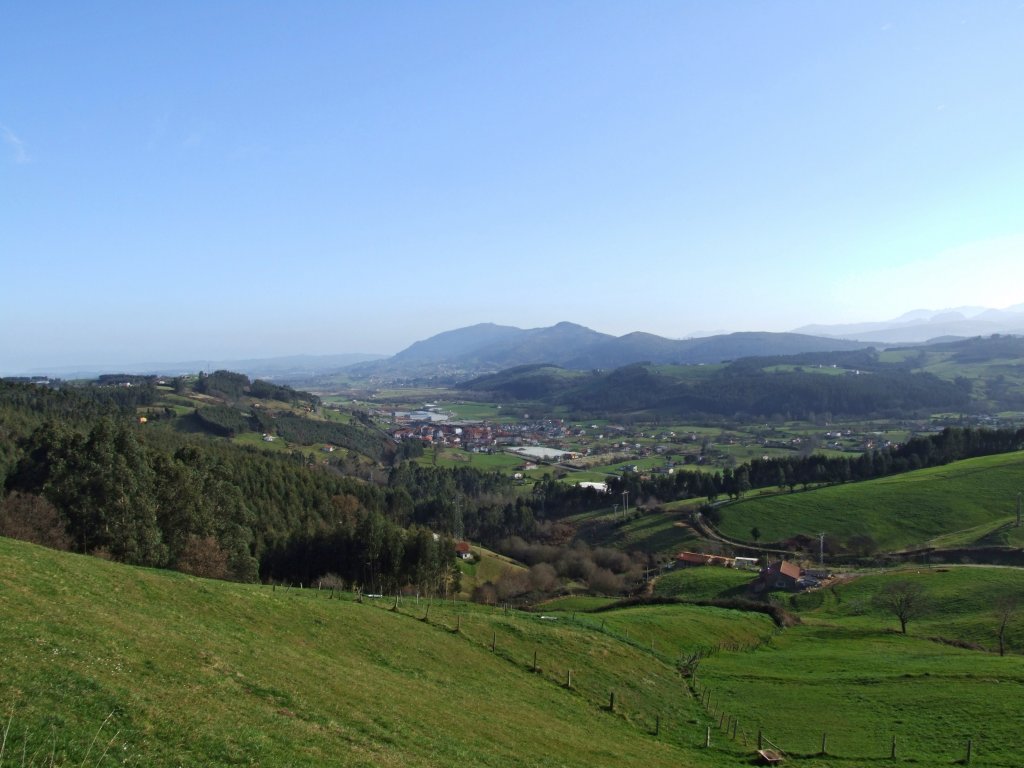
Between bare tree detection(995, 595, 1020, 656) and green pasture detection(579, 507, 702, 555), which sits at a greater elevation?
bare tree detection(995, 595, 1020, 656)

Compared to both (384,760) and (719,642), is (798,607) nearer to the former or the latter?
(719,642)

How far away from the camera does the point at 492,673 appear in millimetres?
26188

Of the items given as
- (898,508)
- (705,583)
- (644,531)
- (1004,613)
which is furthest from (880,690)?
(898,508)

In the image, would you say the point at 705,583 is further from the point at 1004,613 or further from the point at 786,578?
the point at 1004,613

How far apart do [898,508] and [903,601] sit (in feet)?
164

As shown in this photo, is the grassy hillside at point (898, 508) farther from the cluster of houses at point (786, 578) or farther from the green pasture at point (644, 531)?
the cluster of houses at point (786, 578)

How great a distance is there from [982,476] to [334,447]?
14531cm

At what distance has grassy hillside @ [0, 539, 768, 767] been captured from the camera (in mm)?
11664

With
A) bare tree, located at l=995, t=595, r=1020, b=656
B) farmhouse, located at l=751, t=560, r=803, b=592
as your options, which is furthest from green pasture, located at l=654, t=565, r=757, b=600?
bare tree, located at l=995, t=595, r=1020, b=656

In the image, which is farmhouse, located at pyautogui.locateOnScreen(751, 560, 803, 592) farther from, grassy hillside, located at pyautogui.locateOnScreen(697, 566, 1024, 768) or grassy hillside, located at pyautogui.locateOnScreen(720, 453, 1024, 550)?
grassy hillside, located at pyautogui.locateOnScreen(720, 453, 1024, 550)

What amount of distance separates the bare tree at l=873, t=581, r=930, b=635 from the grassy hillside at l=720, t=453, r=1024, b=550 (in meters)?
26.3

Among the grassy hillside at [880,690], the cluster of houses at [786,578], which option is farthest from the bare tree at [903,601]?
the cluster of houses at [786,578]

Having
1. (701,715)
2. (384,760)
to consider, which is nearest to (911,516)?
(701,715)

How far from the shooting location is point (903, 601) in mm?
48438
